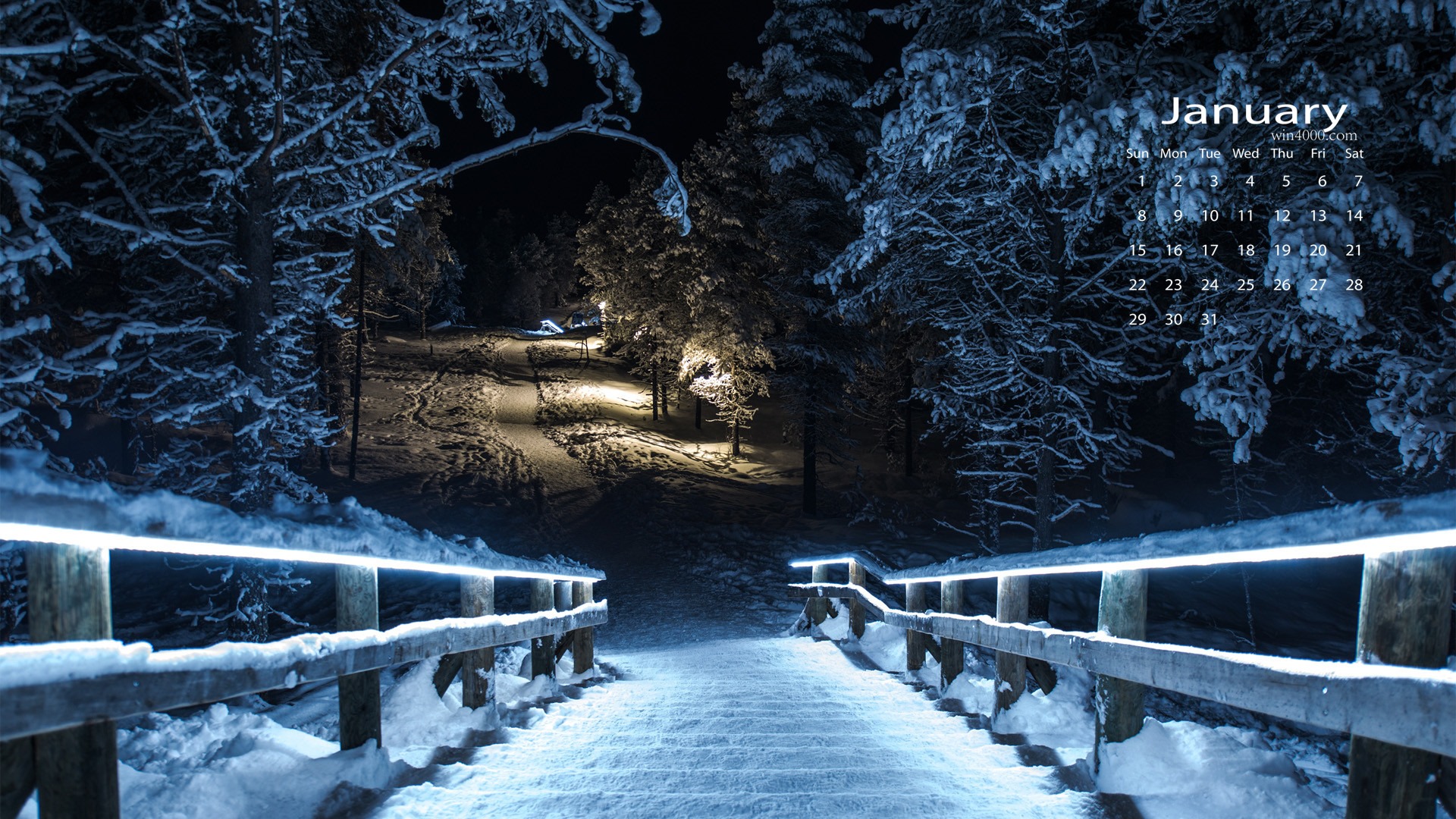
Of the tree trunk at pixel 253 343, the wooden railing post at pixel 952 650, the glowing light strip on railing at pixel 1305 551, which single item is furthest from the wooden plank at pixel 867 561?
the tree trunk at pixel 253 343

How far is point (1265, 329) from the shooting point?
8883 mm

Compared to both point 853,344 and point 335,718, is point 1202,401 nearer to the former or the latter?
Result: point 335,718

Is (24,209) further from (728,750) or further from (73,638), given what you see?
(728,750)

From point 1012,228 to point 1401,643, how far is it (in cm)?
1078

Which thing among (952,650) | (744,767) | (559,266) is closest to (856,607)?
(952,650)

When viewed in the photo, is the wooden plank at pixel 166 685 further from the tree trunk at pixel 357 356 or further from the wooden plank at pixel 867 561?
the tree trunk at pixel 357 356

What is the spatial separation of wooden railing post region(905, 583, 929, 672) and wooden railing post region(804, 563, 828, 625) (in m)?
4.64

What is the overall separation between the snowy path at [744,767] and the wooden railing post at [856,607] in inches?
143

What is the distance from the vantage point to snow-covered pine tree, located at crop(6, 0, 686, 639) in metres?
7.78

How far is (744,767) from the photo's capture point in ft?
13.1

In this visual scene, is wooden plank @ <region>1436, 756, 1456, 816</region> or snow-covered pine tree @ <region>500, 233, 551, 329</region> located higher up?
snow-covered pine tree @ <region>500, 233, 551, 329</region>

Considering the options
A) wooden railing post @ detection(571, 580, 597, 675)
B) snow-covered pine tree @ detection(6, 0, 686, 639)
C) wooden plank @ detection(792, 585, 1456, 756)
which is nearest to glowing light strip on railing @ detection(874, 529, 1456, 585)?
wooden plank @ detection(792, 585, 1456, 756)

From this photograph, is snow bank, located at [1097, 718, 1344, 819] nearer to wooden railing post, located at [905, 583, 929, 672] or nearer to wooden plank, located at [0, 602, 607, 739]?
wooden plank, located at [0, 602, 607, 739]

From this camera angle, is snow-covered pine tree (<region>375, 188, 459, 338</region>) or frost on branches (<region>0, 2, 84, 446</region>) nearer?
frost on branches (<region>0, 2, 84, 446</region>)
